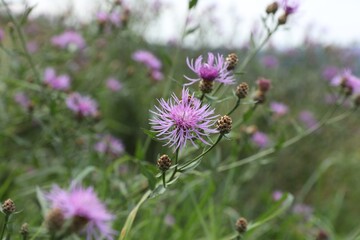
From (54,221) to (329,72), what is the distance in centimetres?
328

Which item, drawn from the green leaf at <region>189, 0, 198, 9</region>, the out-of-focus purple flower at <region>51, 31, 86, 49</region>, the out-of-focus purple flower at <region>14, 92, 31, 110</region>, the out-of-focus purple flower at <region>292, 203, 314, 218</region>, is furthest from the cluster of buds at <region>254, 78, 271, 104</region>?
the out-of-focus purple flower at <region>51, 31, 86, 49</region>

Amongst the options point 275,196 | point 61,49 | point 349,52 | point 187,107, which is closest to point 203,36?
point 61,49

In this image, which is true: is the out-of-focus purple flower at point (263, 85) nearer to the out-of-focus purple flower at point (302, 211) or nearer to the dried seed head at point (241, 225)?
the dried seed head at point (241, 225)

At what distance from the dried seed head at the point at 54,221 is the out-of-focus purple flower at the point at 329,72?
315cm

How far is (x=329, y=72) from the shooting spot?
3670 mm

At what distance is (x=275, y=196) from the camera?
251 cm

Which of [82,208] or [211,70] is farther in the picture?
[211,70]

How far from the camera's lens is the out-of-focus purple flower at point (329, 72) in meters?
3.62

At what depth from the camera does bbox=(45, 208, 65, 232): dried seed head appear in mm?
709

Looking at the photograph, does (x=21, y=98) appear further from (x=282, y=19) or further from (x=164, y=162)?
(x=164, y=162)

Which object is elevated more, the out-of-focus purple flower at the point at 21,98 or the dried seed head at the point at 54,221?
the out-of-focus purple flower at the point at 21,98

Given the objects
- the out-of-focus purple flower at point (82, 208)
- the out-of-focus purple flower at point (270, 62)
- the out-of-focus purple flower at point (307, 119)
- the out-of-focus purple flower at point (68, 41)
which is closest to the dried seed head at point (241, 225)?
the out-of-focus purple flower at point (82, 208)

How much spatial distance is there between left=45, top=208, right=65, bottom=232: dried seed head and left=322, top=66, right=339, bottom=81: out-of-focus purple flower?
3.15 metres

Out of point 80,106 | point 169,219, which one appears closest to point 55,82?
point 80,106
